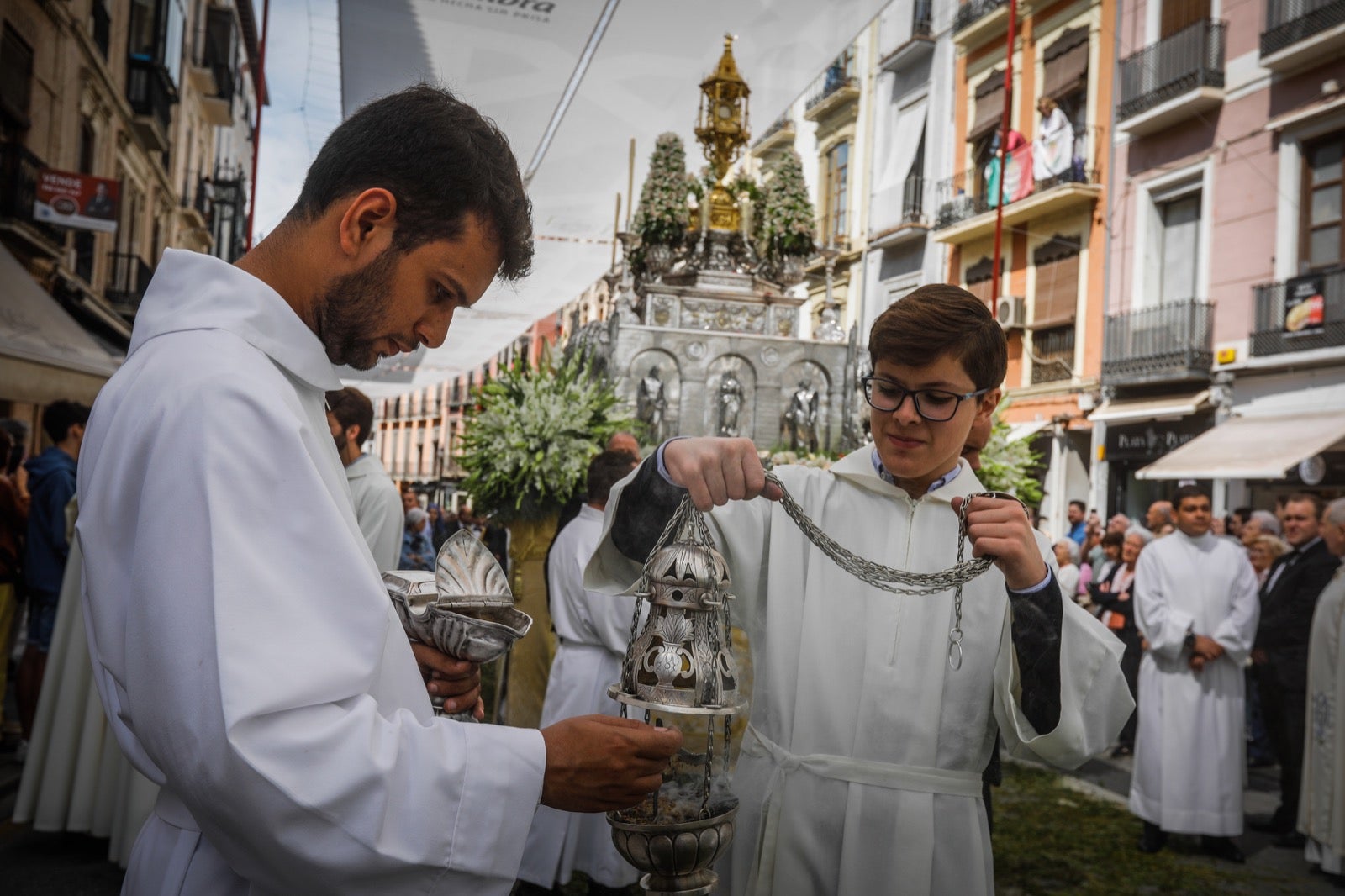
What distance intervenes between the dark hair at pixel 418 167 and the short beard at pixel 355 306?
0.04 m

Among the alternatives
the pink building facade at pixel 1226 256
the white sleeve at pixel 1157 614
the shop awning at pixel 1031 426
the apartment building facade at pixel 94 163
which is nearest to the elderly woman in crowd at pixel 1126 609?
the white sleeve at pixel 1157 614

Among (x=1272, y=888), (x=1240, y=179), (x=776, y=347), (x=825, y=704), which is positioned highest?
(x=1240, y=179)

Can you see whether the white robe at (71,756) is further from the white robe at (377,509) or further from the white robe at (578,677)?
the white robe at (578,677)

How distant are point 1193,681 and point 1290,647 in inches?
34.9

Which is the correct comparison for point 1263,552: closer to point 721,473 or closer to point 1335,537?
point 1335,537

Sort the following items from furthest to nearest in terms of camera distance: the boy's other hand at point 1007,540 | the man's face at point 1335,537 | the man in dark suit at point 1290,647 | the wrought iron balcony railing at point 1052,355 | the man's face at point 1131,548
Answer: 1. the wrought iron balcony railing at point 1052,355
2. the man's face at point 1131,548
3. the man in dark suit at point 1290,647
4. the man's face at point 1335,537
5. the boy's other hand at point 1007,540

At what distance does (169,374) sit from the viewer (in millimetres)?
1193

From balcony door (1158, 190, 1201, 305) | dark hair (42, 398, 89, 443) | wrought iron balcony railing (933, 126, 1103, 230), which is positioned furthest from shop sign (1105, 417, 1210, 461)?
dark hair (42, 398, 89, 443)

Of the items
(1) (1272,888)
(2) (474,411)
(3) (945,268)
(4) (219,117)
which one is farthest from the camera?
(4) (219,117)

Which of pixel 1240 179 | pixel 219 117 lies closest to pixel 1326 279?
pixel 1240 179

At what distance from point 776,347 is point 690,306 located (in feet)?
4.00

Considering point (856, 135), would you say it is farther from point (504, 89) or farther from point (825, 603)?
point (825, 603)

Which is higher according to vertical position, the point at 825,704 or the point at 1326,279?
the point at 1326,279

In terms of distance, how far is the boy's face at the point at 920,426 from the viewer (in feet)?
6.57
